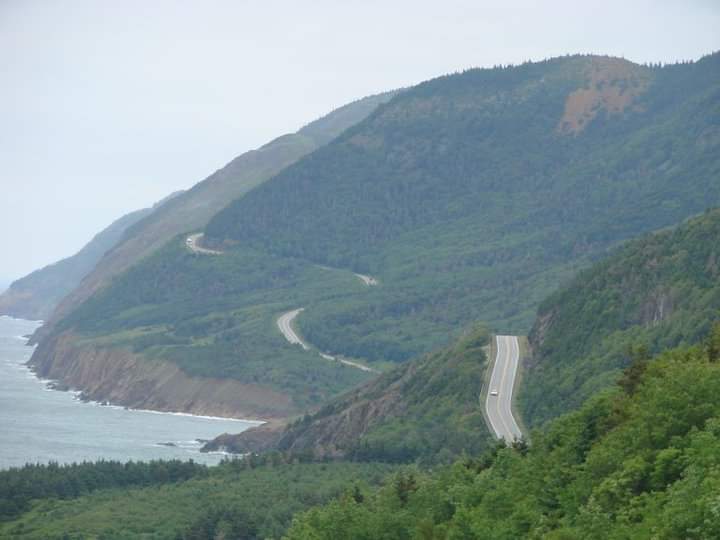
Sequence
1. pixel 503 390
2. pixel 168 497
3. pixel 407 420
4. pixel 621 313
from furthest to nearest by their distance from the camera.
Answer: pixel 621 313, pixel 407 420, pixel 503 390, pixel 168 497

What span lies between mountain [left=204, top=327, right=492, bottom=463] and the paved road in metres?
0.96

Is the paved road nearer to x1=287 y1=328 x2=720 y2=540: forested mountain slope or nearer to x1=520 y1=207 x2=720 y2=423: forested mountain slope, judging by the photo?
x1=520 y1=207 x2=720 y2=423: forested mountain slope

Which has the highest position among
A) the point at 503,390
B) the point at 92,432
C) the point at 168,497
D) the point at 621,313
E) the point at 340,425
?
the point at 621,313

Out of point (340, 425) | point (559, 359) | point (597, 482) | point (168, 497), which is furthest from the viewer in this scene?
point (340, 425)

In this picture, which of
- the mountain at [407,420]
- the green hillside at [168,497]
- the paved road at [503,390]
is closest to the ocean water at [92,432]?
the mountain at [407,420]

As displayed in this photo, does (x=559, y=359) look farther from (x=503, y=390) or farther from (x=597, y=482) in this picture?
(x=597, y=482)

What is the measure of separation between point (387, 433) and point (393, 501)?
2037 inches

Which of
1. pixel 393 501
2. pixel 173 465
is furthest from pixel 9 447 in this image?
pixel 393 501

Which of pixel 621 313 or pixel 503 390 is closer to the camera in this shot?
pixel 503 390

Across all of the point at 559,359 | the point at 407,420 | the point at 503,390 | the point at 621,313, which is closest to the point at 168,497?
the point at 407,420

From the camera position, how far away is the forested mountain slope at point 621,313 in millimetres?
106312

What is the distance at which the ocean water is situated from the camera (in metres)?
145

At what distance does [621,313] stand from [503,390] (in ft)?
35.2

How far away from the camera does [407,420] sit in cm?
12150
